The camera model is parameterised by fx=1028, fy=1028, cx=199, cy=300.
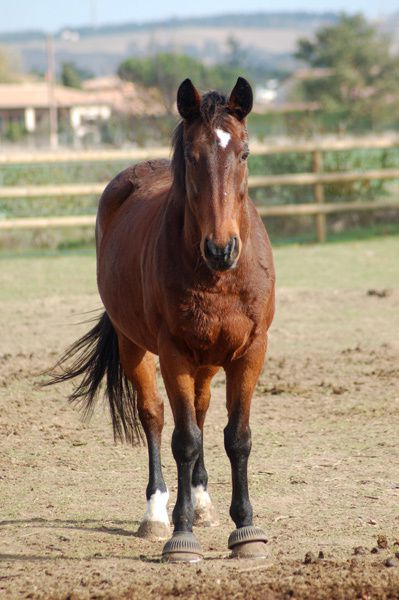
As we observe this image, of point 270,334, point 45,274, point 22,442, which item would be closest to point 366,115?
point 45,274

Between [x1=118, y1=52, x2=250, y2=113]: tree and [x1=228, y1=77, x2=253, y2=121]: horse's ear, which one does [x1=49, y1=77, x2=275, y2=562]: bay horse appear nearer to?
[x1=228, y1=77, x2=253, y2=121]: horse's ear

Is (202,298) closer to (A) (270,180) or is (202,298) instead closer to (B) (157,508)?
(B) (157,508)

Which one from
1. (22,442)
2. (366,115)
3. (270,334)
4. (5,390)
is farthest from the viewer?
(366,115)

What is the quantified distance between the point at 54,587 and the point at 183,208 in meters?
1.67

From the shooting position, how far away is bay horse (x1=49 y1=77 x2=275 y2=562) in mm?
4043

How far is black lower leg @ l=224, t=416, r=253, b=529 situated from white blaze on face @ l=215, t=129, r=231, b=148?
120cm

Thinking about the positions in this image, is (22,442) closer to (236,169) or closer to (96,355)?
(96,355)

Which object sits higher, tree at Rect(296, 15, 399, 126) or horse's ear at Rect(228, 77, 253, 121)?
horse's ear at Rect(228, 77, 253, 121)

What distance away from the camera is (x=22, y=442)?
6.41 metres

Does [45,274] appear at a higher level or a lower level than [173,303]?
lower

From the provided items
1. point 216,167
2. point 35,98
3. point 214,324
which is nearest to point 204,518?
point 214,324

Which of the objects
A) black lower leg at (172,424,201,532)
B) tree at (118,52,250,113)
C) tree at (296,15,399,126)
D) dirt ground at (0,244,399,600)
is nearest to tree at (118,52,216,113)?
tree at (118,52,250,113)

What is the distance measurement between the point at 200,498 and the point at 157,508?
0.72 ft

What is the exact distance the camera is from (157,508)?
4883 millimetres
